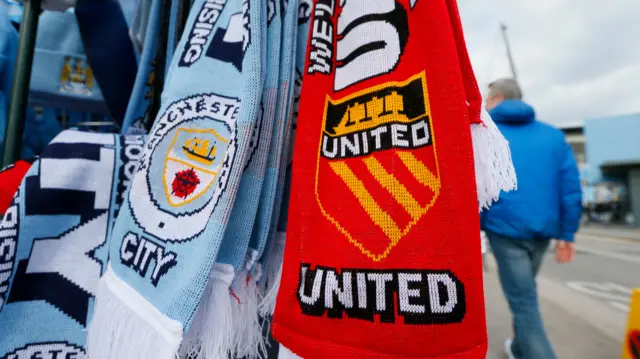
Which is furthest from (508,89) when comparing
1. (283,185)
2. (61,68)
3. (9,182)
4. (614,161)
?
(614,161)

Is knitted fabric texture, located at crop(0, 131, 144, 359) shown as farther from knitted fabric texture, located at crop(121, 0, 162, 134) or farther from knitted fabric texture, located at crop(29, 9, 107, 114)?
knitted fabric texture, located at crop(29, 9, 107, 114)

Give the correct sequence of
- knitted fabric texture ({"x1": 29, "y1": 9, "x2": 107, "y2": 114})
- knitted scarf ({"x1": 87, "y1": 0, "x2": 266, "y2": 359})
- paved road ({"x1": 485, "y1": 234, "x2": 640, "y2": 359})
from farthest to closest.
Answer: paved road ({"x1": 485, "y1": 234, "x2": 640, "y2": 359}) < knitted fabric texture ({"x1": 29, "y1": 9, "x2": 107, "y2": 114}) < knitted scarf ({"x1": 87, "y1": 0, "x2": 266, "y2": 359})

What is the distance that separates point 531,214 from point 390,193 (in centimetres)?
145

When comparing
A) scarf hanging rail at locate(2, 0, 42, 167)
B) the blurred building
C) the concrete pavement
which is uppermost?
the blurred building

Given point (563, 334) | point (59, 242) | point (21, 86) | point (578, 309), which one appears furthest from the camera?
point (578, 309)

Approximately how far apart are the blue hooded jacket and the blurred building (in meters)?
18.8

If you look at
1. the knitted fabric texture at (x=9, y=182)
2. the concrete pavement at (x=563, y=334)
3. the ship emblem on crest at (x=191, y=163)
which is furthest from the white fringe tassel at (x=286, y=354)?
the concrete pavement at (x=563, y=334)

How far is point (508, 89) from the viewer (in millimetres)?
1854

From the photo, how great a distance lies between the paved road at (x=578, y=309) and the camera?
2.04 m

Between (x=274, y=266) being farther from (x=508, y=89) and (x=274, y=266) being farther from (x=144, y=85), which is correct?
(x=508, y=89)

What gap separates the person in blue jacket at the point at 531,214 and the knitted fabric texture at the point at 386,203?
4.31ft

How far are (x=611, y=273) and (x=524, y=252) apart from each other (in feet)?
13.4

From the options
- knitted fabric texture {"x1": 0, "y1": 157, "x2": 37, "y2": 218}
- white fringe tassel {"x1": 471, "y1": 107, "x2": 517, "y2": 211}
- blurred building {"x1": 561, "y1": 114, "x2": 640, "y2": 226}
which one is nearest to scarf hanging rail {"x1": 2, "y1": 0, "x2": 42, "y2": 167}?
knitted fabric texture {"x1": 0, "y1": 157, "x2": 37, "y2": 218}

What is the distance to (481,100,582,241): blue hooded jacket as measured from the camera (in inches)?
62.9
